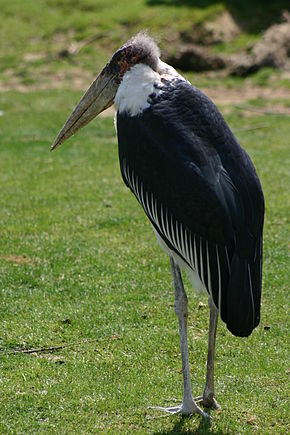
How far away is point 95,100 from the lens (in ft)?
15.3

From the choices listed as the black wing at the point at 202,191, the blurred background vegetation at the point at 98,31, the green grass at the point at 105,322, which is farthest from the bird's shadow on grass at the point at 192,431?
the blurred background vegetation at the point at 98,31

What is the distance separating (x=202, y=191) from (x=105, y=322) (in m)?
1.80

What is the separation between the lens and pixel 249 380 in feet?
14.7

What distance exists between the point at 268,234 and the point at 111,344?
2383 mm

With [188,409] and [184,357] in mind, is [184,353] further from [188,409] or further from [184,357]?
[188,409]

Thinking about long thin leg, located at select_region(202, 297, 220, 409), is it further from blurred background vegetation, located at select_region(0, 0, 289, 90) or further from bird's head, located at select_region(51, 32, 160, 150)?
blurred background vegetation, located at select_region(0, 0, 289, 90)

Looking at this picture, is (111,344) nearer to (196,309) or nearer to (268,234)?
(196,309)

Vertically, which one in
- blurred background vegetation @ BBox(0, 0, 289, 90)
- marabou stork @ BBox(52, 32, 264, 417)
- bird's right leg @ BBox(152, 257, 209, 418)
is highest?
marabou stork @ BBox(52, 32, 264, 417)

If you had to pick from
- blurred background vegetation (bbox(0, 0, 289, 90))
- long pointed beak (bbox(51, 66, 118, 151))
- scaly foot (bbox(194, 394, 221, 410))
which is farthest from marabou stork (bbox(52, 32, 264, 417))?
blurred background vegetation (bbox(0, 0, 289, 90))

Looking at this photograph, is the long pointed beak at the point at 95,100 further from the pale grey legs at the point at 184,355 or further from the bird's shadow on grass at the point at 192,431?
the bird's shadow on grass at the point at 192,431

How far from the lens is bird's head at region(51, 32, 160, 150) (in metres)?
4.23

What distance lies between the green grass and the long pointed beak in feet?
4.46

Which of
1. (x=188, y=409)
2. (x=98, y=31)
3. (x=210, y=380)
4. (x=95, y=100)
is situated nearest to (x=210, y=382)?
(x=210, y=380)

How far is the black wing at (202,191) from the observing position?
3764 mm
